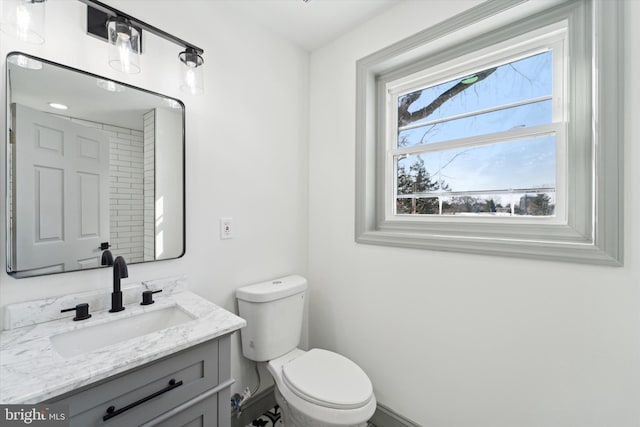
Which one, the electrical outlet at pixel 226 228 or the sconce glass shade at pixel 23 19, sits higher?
the sconce glass shade at pixel 23 19

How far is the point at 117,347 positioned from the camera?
79 centimetres

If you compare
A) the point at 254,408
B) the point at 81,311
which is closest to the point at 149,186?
the point at 81,311

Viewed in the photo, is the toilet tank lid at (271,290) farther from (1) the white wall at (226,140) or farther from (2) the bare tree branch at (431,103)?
(2) the bare tree branch at (431,103)

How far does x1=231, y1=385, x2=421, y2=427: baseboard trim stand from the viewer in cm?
146

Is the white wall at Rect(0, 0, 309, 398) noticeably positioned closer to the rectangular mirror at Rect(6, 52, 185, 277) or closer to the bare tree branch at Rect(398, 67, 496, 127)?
the rectangular mirror at Rect(6, 52, 185, 277)

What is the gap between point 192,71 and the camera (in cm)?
124

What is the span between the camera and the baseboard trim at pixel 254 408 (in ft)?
4.83

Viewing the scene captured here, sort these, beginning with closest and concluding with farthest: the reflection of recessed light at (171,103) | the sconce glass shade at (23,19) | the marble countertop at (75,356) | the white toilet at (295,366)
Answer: the marble countertop at (75,356) → the sconce glass shade at (23,19) → the white toilet at (295,366) → the reflection of recessed light at (171,103)

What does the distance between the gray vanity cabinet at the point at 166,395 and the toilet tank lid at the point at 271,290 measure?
0.48 m

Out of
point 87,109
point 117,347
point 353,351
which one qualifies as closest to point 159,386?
point 117,347

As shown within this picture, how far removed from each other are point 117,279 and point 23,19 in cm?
89

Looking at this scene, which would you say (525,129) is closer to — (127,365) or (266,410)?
(127,365)

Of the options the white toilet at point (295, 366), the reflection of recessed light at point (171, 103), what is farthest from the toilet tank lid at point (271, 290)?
the reflection of recessed light at point (171, 103)

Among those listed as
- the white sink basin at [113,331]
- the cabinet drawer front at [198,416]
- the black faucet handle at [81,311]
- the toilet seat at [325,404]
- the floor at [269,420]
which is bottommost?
the floor at [269,420]
